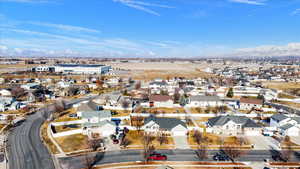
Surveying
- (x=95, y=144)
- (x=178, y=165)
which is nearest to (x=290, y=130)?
(x=178, y=165)

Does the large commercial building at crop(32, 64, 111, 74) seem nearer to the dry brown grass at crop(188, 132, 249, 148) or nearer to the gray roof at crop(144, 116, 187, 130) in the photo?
the gray roof at crop(144, 116, 187, 130)

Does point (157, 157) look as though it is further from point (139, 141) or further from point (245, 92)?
point (245, 92)

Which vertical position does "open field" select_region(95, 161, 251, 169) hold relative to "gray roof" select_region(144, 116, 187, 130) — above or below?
below

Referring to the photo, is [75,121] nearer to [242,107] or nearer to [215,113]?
[215,113]

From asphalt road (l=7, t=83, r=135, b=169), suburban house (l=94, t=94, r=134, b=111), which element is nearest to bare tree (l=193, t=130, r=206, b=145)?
suburban house (l=94, t=94, r=134, b=111)

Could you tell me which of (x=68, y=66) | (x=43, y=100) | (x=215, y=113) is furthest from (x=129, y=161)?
(x=68, y=66)

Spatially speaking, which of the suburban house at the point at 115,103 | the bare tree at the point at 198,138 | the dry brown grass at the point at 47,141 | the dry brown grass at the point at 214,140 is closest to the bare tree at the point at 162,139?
the dry brown grass at the point at 214,140

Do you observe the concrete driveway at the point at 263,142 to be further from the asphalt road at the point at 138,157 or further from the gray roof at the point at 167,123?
the gray roof at the point at 167,123
